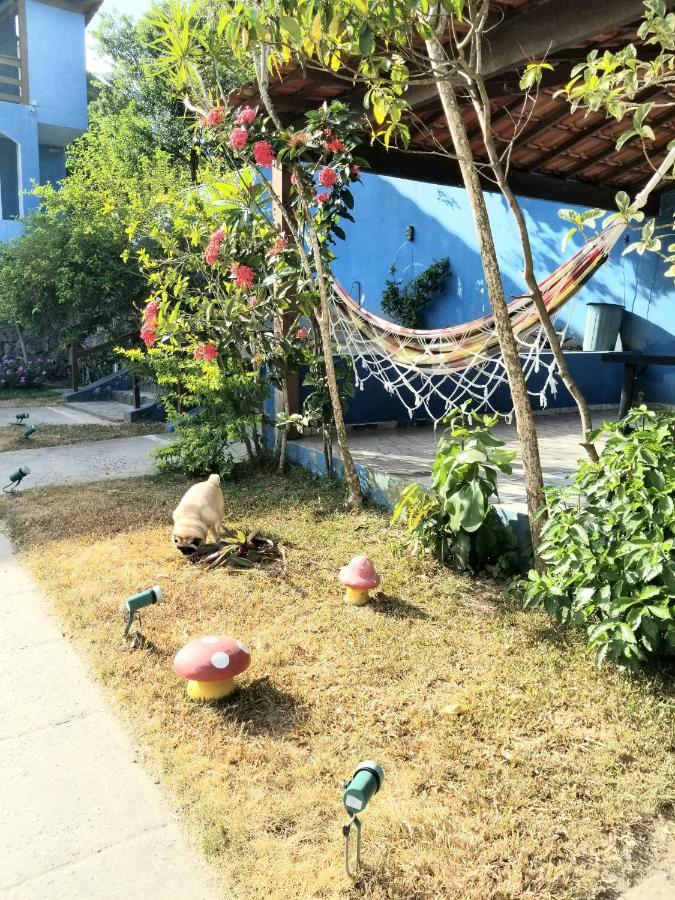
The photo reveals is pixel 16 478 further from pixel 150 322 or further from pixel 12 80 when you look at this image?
pixel 12 80

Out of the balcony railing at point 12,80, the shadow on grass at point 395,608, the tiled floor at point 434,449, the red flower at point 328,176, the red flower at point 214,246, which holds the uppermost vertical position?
the balcony railing at point 12,80

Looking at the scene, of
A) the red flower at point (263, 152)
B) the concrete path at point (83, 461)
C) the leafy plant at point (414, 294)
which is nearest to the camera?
the red flower at point (263, 152)

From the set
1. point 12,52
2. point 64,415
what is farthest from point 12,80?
point 64,415

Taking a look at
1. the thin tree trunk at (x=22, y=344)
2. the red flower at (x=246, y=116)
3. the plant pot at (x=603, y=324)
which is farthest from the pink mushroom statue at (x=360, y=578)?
the thin tree trunk at (x=22, y=344)

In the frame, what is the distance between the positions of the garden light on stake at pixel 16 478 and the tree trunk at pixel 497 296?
323 cm

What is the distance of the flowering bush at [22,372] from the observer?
1084cm

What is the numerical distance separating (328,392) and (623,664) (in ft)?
8.42

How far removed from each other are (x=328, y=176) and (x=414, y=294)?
435cm

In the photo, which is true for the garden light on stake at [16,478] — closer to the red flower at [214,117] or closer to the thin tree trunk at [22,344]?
the red flower at [214,117]

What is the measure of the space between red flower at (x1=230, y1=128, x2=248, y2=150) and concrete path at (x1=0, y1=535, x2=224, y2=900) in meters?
2.84

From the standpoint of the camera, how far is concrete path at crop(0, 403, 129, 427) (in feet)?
25.5

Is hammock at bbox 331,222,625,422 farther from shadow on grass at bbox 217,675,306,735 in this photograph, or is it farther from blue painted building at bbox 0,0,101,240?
blue painted building at bbox 0,0,101,240

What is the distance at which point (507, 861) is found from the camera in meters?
1.53

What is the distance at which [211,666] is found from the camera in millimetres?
2105
